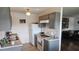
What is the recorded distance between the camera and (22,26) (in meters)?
4.99

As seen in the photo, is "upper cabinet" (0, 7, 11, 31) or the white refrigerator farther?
the white refrigerator

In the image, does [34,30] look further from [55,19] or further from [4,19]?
[4,19]

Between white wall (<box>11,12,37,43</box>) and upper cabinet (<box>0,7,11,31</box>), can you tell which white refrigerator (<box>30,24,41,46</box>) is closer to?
white wall (<box>11,12,37,43</box>)

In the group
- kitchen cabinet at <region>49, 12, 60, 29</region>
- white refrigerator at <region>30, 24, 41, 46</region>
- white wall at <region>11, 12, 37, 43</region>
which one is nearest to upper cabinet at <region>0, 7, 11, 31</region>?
kitchen cabinet at <region>49, 12, 60, 29</region>

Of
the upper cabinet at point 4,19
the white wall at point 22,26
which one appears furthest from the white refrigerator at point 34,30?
the upper cabinet at point 4,19

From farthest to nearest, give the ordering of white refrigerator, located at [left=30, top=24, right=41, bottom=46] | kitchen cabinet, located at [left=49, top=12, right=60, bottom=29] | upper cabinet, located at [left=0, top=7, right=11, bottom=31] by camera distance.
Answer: white refrigerator, located at [left=30, top=24, right=41, bottom=46] < kitchen cabinet, located at [left=49, top=12, right=60, bottom=29] < upper cabinet, located at [left=0, top=7, right=11, bottom=31]

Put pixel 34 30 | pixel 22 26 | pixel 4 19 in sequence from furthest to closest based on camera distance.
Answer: pixel 22 26 → pixel 34 30 → pixel 4 19

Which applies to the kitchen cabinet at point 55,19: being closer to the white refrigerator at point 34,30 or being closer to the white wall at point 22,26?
the white refrigerator at point 34,30

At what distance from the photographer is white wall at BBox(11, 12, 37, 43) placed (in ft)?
15.8

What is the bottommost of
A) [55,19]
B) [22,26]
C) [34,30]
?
[34,30]

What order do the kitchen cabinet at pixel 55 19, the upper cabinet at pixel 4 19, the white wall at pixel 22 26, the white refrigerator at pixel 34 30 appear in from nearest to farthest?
the upper cabinet at pixel 4 19
the kitchen cabinet at pixel 55 19
the white refrigerator at pixel 34 30
the white wall at pixel 22 26

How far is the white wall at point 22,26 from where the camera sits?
190 inches

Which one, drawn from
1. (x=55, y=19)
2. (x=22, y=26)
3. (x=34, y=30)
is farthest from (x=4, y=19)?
(x=22, y=26)
